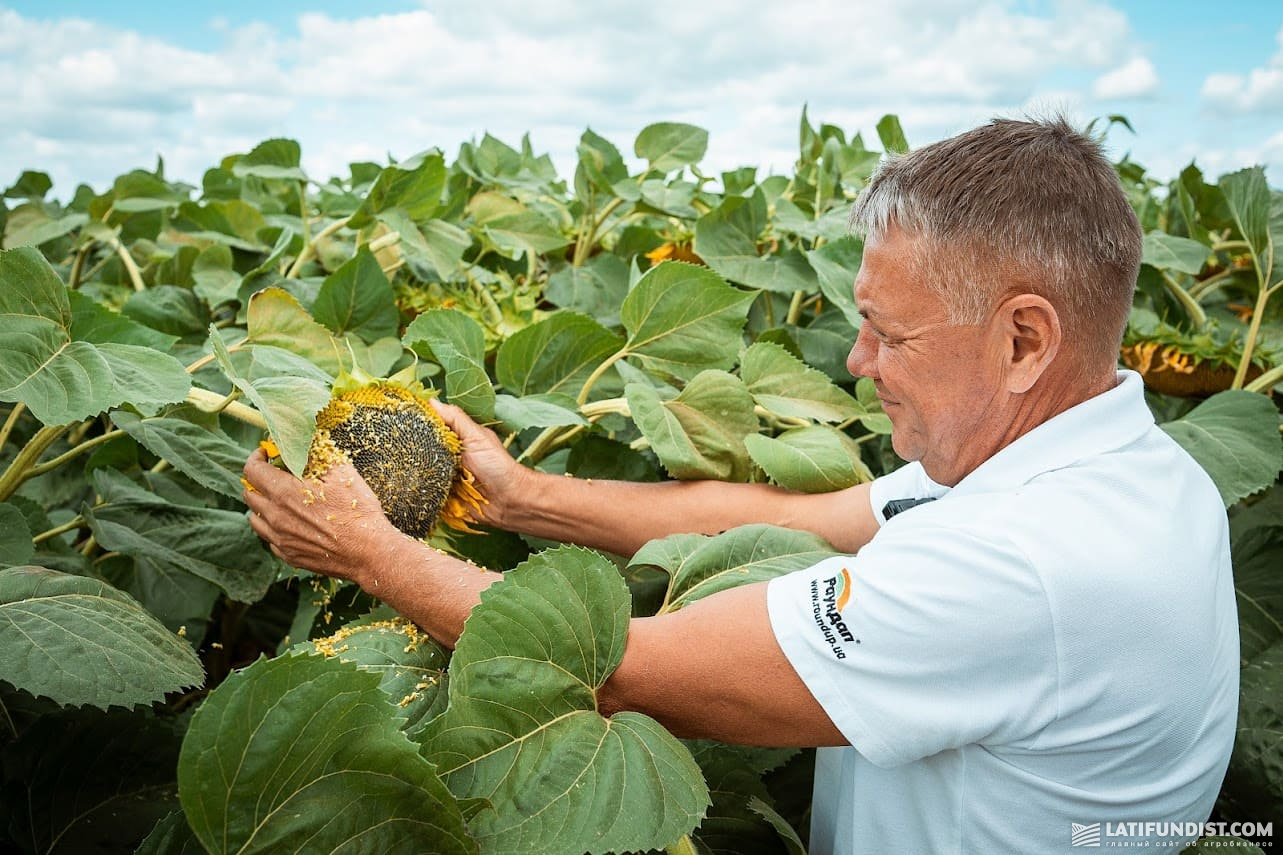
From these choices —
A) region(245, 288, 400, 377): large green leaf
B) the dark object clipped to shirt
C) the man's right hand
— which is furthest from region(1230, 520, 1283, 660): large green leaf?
region(245, 288, 400, 377): large green leaf

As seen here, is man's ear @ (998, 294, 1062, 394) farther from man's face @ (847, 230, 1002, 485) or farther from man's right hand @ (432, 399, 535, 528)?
man's right hand @ (432, 399, 535, 528)

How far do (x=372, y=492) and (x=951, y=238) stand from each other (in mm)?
1030

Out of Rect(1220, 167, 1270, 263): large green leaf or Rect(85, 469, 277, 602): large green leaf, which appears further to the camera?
Rect(1220, 167, 1270, 263): large green leaf

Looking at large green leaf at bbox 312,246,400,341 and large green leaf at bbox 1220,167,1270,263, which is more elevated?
large green leaf at bbox 1220,167,1270,263

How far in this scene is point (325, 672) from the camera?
132 cm

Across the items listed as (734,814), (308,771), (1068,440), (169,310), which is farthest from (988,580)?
(169,310)

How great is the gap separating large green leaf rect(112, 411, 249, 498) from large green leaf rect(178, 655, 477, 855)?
0.87m

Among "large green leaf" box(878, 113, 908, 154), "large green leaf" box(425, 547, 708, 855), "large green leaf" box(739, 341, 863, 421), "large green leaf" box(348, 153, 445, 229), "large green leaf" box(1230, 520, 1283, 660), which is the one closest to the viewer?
"large green leaf" box(425, 547, 708, 855)

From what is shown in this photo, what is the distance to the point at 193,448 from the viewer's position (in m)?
2.13

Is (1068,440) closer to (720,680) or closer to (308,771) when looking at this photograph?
(720,680)

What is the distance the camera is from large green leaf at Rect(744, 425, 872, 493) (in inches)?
93.0

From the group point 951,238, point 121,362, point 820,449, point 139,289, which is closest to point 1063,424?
point 951,238

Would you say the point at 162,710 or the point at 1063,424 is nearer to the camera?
the point at 1063,424

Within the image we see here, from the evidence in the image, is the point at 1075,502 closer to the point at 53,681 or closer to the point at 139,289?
the point at 53,681
